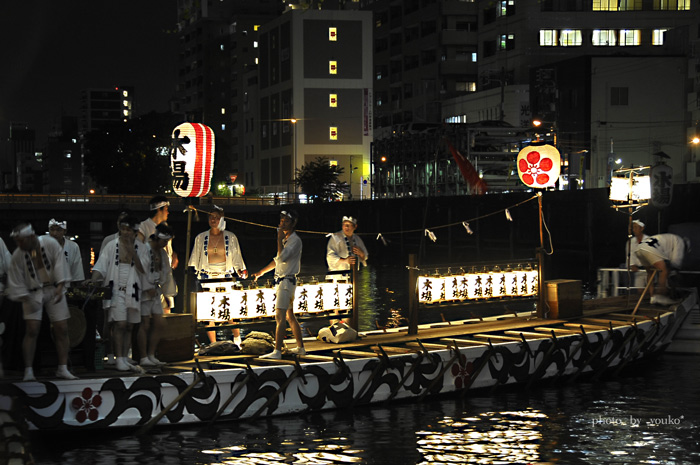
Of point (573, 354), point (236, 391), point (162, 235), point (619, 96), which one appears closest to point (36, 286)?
point (162, 235)

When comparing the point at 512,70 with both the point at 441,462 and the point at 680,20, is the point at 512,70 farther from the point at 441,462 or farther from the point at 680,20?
the point at 441,462

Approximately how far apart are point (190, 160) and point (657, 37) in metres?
67.9

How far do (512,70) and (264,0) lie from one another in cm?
7608

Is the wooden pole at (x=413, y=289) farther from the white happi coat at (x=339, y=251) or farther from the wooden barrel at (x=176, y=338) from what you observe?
the wooden barrel at (x=176, y=338)

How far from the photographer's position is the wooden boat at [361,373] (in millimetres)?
13430

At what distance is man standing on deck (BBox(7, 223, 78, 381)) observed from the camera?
13016 mm

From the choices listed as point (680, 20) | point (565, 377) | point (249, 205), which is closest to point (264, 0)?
point (249, 205)

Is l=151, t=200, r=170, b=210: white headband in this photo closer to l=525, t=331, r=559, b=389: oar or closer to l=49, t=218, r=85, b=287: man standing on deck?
l=49, t=218, r=85, b=287: man standing on deck

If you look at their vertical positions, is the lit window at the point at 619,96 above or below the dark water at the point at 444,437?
above

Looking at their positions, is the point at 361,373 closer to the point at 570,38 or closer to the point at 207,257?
the point at 207,257

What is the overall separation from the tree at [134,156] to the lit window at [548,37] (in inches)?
1723

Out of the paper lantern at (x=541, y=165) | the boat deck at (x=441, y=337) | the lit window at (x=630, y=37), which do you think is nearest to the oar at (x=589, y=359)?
the boat deck at (x=441, y=337)

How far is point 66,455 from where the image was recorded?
1306 cm

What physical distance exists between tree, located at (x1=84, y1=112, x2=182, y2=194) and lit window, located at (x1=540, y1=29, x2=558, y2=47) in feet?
144
